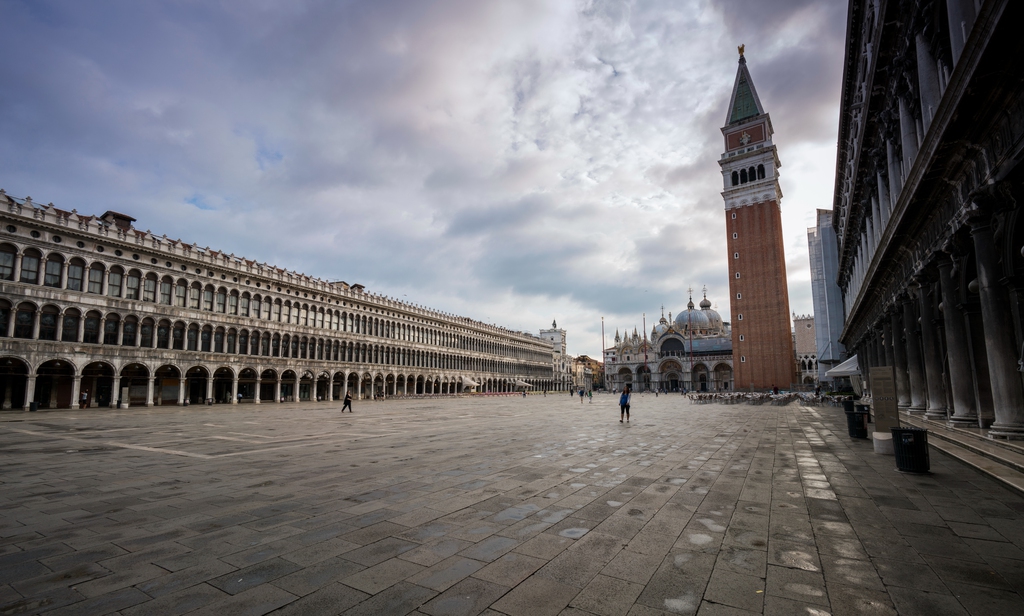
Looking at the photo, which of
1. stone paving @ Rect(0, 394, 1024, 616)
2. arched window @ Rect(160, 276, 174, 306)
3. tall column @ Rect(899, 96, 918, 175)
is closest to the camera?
stone paving @ Rect(0, 394, 1024, 616)

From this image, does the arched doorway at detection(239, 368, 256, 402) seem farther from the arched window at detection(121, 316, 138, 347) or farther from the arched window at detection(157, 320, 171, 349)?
the arched window at detection(121, 316, 138, 347)

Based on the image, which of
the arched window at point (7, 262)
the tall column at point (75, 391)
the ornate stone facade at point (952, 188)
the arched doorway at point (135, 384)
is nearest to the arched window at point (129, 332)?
the arched doorway at point (135, 384)

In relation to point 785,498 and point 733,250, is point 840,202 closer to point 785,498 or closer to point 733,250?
point 785,498

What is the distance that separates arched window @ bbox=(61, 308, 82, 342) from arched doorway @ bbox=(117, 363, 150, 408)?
13.4 feet

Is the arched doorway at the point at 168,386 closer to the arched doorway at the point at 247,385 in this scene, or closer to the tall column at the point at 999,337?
the arched doorway at the point at 247,385

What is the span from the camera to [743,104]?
8106cm

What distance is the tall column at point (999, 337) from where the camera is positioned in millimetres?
9539

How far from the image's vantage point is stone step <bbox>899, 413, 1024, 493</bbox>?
760 cm

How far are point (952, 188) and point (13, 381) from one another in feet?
162

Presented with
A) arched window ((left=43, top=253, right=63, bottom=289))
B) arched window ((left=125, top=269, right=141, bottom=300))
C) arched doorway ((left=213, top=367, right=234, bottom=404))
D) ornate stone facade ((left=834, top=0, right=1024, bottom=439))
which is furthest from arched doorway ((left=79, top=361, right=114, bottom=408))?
ornate stone facade ((left=834, top=0, right=1024, bottom=439))

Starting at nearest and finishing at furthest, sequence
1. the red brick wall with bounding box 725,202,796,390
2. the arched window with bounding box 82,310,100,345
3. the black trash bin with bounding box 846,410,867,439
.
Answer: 1. the black trash bin with bounding box 846,410,867,439
2. the arched window with bounding box 82,310,100,345
3. the red brick wall with bounding box 725,202,796,390

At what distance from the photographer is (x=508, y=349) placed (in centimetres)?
9662

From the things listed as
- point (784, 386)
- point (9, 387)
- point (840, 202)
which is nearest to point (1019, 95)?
point (840, 202)

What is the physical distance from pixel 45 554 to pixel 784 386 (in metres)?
78.7
